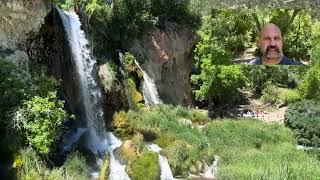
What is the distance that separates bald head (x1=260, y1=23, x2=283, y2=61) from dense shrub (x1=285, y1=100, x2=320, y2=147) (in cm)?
525

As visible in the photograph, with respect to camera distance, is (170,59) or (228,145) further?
(170,59)

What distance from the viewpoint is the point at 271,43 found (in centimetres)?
1769

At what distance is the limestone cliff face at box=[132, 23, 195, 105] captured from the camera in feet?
81.3

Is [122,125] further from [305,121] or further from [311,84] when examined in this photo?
[311,84]

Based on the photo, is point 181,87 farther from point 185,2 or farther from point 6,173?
point 6,173

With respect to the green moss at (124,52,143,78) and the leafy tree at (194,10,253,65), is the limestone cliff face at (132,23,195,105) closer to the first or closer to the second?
the leafy tree at (194,10,253,65)

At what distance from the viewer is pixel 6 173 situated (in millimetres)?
14781

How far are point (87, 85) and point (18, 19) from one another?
3.60m

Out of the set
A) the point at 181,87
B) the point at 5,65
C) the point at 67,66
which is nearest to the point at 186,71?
the point at 181,87

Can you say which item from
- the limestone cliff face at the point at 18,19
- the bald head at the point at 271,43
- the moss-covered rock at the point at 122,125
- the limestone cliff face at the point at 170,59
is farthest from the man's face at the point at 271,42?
the limestone cliff face at the point at 170,59

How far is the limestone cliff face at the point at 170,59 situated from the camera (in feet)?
81.3

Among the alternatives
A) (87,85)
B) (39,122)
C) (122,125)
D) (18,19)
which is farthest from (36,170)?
(87,85)

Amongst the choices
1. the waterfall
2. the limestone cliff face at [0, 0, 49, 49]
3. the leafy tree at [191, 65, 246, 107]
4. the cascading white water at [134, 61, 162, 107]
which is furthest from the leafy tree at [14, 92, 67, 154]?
the leafy tree at [191, 65, 246, 107]

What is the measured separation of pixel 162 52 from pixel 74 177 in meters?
10.7
